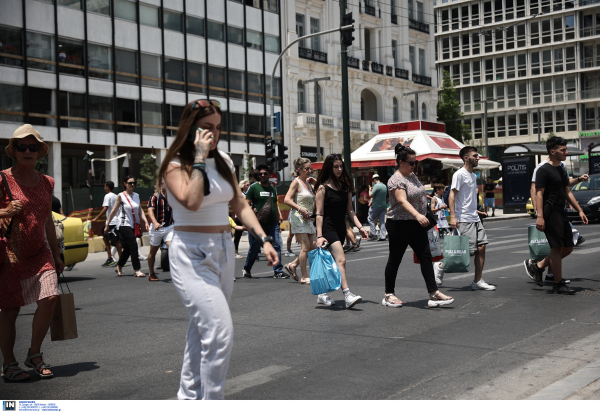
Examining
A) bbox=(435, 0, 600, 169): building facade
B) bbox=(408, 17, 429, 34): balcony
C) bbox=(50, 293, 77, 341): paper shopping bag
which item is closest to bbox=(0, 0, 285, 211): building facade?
bbox=(408, 17, 429, 34): balcony

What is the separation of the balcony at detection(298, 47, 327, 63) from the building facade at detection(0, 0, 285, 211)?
5.21ft

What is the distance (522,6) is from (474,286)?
70.7m

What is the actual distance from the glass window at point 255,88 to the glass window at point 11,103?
14267 millimetres

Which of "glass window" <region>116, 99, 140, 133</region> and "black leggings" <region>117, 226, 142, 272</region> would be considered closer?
"black leggings" <region>117, 226, 142, 272</region>

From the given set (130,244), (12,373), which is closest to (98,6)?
(130,244)

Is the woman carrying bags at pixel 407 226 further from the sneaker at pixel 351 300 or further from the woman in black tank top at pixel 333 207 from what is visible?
the woman in black tank top at pixel 333 207

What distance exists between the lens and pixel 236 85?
41.6m

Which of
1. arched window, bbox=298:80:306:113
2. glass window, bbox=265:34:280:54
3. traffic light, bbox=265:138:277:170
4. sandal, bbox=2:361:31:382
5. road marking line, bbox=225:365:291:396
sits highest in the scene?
glass window, bbox=265:34:280:54

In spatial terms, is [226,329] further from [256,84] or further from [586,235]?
[256,84]

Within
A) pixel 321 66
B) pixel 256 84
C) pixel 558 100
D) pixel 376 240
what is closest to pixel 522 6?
pixel 558 100

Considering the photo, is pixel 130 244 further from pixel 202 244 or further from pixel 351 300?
pixel 202 244

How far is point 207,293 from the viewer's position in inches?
139

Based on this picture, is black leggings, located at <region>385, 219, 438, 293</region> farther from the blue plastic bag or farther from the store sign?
the store sign

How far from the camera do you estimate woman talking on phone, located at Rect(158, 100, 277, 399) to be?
11.5ft
